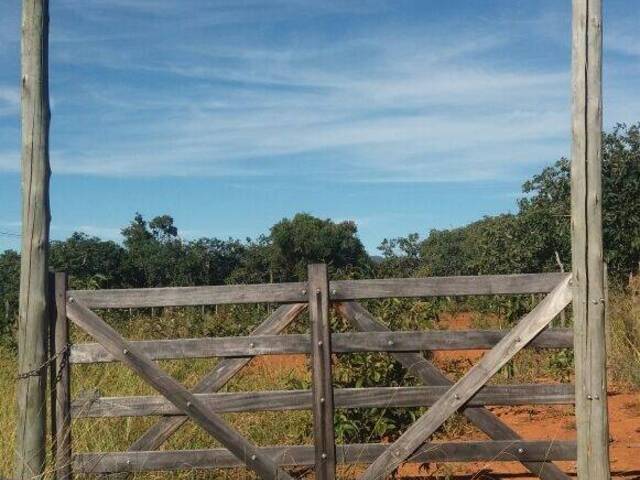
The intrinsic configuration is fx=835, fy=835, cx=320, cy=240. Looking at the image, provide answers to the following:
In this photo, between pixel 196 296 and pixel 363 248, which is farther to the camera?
pixel 363 248

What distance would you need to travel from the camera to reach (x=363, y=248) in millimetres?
43344

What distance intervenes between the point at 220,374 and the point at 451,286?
1.65m

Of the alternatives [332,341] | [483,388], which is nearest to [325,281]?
[332,341]

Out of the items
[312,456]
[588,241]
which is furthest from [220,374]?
[588,241]

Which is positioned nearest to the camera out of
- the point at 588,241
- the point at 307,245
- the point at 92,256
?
the point at 588,241

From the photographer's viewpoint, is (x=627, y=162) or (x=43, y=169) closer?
(x=43, y=169)

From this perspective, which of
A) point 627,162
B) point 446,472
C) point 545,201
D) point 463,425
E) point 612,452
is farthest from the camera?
point 545,201

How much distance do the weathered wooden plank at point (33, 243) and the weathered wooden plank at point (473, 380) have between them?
2233mm

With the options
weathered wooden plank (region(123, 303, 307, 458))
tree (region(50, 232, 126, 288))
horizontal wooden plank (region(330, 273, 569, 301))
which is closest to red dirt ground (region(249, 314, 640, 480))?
horizontal wooden plank (region(330, 273, 569, 301))

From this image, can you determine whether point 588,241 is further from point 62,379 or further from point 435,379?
point 62,379

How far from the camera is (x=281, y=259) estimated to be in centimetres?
3741

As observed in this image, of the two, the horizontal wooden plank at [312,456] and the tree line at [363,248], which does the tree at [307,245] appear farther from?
the horizontal wooden plank at [312,456]

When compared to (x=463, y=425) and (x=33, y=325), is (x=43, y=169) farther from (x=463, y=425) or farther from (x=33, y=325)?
(x=463, y=425)

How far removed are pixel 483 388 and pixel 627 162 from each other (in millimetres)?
14989
